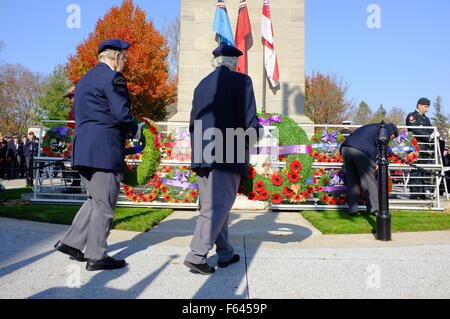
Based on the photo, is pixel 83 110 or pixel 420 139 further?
pixel 420 139

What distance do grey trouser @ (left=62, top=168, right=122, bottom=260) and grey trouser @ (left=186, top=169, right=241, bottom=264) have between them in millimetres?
857

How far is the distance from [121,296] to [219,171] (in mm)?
1384

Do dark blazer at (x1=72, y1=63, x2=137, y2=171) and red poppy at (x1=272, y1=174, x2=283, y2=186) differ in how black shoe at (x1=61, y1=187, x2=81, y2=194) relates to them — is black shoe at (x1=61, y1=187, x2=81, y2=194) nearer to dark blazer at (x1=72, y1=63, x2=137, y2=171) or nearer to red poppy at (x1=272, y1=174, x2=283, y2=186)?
dark blazer at (x1=72, y1=63, x2=137, y2=171)

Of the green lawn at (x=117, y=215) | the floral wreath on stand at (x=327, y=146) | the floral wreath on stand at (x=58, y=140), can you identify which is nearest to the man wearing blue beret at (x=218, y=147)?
the green lawn at (x=117, y=215)

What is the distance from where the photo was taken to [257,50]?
10695mm

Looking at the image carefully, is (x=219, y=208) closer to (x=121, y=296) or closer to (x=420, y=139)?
(x=121, y=296)

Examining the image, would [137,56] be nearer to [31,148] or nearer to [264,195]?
[31,148]

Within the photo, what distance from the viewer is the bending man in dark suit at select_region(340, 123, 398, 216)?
6.46 m

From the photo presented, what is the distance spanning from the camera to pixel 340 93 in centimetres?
3625

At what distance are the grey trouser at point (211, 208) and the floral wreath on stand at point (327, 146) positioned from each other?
4.48 m

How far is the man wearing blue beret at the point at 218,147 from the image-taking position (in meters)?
3.43

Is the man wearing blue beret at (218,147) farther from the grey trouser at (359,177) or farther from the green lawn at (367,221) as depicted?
the grey trouser at (359,177)

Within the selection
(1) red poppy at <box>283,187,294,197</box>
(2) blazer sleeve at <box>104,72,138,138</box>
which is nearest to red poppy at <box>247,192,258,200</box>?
(1) red poppy at <box>283,187,294,197</box>

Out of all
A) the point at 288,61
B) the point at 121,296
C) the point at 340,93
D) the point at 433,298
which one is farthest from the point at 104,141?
the point at 340,93
